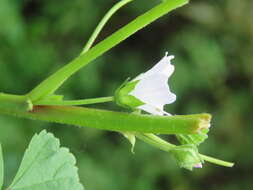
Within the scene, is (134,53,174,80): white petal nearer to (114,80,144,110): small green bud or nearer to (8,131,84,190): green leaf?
(114,80,144,110): small green bud

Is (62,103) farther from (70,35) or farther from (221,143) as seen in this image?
(221,143)

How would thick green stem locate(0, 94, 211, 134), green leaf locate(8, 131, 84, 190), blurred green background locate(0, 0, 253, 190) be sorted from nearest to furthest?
thick green stem locate(0, 94, 211, 134) → green leaf locate(8, 131, 84, 190) → blurred green background locate(0, 0, 253, 190)

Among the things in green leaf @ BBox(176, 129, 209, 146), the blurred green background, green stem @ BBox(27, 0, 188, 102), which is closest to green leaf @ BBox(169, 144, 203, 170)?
green leaf @ BBox(176, 129, 209, 146)

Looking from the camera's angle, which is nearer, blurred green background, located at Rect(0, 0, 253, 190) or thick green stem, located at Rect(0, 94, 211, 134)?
thick green stem, located at Rect(0, 94, 211, 134)

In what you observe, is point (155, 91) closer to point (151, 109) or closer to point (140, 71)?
point (151, 109)

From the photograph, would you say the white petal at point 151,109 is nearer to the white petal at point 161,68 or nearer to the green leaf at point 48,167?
the white petal at point 161,68

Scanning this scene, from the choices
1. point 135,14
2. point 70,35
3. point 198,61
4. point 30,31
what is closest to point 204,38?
point 198,61

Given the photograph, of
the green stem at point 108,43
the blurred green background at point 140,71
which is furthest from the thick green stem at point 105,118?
the blurred green background at point 140,71

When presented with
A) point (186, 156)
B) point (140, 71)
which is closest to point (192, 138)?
point (186, 156)
